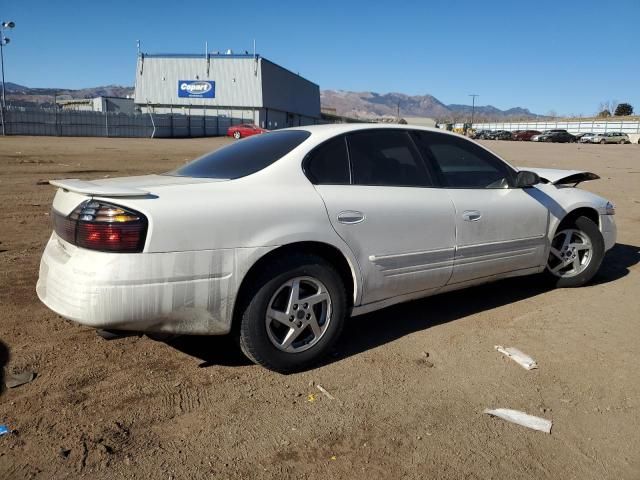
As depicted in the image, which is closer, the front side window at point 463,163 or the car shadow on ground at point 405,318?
the car shadow on ground at point 405,318

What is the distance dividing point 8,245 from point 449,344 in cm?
499

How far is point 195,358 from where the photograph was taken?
361 cm

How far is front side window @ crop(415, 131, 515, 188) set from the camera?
4242 mm

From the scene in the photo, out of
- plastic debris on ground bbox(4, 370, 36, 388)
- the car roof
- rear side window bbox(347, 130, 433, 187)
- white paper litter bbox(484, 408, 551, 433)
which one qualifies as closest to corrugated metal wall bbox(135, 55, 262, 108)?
the car roof

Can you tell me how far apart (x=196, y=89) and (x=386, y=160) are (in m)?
60.4

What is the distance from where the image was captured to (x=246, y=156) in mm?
3805

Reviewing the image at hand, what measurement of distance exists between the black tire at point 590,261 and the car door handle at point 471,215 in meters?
1.33

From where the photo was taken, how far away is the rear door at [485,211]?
4.18 metres

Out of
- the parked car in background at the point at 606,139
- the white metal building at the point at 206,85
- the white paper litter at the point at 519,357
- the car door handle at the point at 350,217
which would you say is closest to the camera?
the car door handle at the point at 350,217

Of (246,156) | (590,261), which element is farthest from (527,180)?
(246,156)

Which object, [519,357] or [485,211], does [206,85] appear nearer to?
[485,211]

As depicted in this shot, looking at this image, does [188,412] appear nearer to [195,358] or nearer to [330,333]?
[195,358]

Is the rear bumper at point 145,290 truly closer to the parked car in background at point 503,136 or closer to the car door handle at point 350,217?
the car door handle at point 350,217

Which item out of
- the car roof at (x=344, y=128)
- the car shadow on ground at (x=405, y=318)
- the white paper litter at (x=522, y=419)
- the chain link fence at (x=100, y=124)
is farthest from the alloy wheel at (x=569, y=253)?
the chain link fence at (x=100, y=124)
